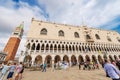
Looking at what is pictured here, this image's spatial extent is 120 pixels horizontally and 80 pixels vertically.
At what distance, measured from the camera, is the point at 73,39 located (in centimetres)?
3616

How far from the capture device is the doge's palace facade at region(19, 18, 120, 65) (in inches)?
1133

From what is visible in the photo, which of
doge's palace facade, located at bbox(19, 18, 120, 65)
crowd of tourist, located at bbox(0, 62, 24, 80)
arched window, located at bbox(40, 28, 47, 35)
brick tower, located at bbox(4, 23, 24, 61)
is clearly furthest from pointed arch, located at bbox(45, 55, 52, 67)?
crowd of tourist, located at bbox(0, 62, 24, 80)

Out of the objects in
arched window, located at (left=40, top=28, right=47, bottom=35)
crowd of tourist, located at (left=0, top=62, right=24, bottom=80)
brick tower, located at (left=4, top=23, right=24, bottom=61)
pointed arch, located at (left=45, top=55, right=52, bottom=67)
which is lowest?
crowd of tourist, located at (left=0, top=62, right=24, bottom=80)

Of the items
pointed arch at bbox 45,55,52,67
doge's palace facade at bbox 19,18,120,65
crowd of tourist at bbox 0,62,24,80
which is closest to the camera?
crowd of tourist at bbox 0,62,24,80

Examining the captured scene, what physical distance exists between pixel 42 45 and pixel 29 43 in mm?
4779

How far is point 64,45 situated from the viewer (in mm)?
33156

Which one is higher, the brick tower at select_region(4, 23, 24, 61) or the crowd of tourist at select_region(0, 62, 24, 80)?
the brick tower at select_region(4, 23, 24, 61)

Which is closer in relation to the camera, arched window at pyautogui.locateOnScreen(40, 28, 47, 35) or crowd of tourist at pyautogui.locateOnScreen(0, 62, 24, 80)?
crowd of tourist at pyautogui.locateOnScreen(0, 62, 24, 80)

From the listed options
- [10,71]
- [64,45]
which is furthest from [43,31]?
[10,71]

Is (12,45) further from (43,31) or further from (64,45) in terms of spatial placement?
(64,45)

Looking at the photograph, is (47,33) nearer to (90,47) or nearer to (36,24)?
(36,24)

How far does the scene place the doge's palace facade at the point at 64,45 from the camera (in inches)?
1133

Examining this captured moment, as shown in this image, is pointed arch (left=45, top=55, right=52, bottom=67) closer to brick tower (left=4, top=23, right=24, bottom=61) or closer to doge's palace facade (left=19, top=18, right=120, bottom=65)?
doge's palace facade (left=19, top=18, right=120, bottom=65)

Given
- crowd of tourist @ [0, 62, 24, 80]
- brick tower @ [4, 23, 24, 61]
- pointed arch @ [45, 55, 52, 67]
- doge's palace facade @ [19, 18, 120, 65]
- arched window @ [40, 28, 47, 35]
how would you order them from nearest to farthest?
crowd of tourist @ [0, 62, 24, 80] → doge's palace facade @ [19, 18, 120, 65] → pointed arch @ [45, 55, 52, 67] → brick tower @ [4, 23, 24, 61] → arched window @ [40, 28, 47, 35]
